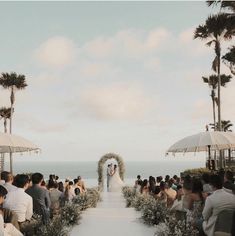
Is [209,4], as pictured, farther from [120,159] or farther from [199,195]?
[199,195]

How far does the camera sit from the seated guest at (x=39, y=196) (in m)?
10.5

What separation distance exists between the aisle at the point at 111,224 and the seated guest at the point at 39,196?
196cm

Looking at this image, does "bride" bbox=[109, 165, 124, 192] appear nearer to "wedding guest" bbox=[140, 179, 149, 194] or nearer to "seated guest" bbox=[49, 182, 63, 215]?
"wedding guest" bbox=[140, 179, 149, 194]

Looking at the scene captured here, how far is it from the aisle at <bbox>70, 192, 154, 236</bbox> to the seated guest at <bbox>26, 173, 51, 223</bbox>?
6.42ft

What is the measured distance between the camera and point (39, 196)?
10562mm

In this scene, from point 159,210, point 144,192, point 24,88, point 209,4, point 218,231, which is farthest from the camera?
point 24,88

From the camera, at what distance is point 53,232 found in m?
10.2

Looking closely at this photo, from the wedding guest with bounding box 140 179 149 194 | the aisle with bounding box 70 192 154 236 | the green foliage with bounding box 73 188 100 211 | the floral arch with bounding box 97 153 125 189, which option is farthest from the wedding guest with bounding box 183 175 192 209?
the floral arch with bounding box 97 153 125 189

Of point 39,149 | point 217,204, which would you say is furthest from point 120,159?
point 217,204

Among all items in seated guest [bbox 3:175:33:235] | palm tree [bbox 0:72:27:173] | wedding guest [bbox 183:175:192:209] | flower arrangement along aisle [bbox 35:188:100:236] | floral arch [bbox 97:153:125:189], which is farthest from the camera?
palm tree [bbox 0:72:27:173]

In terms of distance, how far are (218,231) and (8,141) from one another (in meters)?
8.65

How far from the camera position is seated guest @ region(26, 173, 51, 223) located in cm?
1048

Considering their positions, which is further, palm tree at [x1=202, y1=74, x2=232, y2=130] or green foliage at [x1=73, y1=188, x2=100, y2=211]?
palm tree at [x1=202, y1=74, x2=232, y2=130]

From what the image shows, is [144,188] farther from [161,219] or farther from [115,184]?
[115,184]
